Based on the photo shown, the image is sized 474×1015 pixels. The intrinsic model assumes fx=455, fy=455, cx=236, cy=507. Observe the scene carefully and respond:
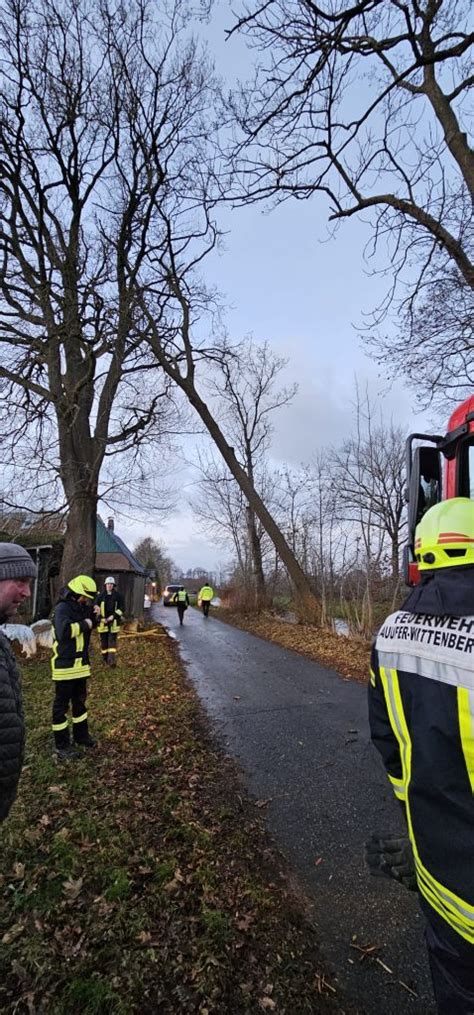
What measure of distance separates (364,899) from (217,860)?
1.02m

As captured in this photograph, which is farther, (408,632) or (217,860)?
(217,860)

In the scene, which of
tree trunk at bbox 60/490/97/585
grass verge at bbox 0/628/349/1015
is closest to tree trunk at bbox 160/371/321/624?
tree trunk at bbox 60/490/97/585

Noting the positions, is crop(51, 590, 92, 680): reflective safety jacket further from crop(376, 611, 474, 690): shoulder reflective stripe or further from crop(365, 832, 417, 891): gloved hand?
crop(376, 611, 474, 690): shoulder reflective stripe

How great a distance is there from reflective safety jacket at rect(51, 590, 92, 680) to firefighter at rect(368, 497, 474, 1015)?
14.2ft

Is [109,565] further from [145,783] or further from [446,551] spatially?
[446,551]

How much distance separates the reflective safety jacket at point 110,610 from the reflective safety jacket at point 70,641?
4727 millimetres

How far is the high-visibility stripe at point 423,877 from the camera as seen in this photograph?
1.42 metres

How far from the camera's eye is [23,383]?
39.7 ft

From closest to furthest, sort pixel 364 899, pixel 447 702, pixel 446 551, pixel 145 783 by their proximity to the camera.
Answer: pixel 447 702 < pixel 446 551 < pixel 364 899 < pixel 145 783

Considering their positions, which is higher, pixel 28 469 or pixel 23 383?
pixel 23 383

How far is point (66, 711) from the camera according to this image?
17.1 feet

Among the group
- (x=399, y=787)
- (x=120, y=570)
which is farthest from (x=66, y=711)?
(x=120, y=570)

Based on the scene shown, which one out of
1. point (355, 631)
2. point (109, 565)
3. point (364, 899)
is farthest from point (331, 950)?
point (109, 565)

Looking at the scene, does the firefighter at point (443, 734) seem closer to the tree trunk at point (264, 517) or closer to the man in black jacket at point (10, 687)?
the man in black jacket at point (10, 687)
